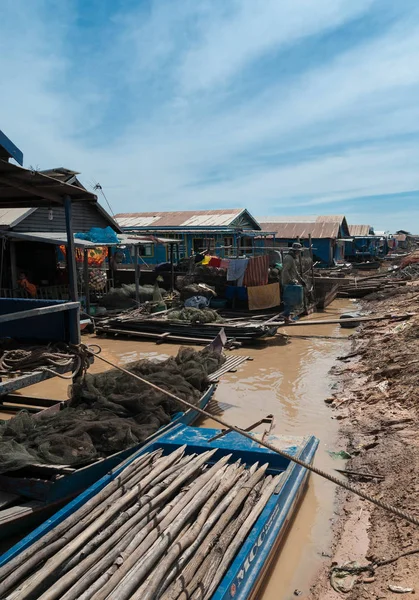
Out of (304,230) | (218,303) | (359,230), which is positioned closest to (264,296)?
(218,303)

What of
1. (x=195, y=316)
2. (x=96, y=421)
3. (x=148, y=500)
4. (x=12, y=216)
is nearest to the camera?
(x=148, y=500)

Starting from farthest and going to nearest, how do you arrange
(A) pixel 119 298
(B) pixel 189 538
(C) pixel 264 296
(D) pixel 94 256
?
(D) pixel 94 256, (A) pixel 119 298, (C) pixel 264 296, (B) pixel 189 538

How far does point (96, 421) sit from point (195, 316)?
9.05 m

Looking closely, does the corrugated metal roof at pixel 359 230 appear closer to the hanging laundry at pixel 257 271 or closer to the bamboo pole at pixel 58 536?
the hanging laundry at pixel 257 271

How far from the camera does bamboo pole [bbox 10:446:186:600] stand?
128 inches

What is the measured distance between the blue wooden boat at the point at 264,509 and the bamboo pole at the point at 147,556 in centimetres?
50

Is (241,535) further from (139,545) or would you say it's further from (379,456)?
(379,456)

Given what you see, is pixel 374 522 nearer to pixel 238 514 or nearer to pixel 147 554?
pixel 238 514

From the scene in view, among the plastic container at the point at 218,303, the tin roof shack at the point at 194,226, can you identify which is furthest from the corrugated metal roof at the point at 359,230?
the plastic container at the point at 218,303

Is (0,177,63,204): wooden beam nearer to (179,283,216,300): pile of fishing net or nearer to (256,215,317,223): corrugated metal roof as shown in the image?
(179,283,216,300): pile of fishing net

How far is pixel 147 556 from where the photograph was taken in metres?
3.52

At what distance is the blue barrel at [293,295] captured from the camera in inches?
598

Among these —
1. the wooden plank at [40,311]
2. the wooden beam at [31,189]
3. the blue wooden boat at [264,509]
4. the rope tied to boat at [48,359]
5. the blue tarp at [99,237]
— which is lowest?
the blue wooden boat at [264,509]

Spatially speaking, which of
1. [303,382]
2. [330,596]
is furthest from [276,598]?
[303,382]
